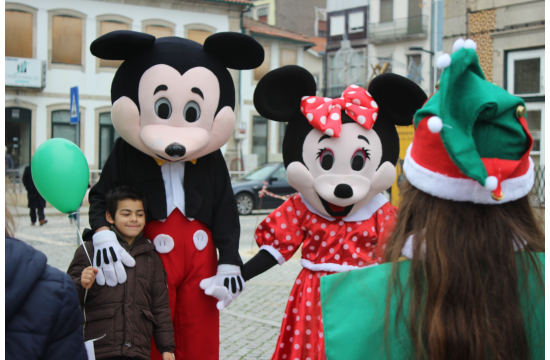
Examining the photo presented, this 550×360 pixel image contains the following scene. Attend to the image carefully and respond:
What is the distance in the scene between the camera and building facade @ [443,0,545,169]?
578 inches

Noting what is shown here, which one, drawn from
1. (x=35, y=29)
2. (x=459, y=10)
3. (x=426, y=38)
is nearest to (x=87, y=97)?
(x=35, y=29)

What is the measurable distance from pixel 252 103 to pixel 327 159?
23639 mm

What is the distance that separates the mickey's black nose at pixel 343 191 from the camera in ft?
9.74

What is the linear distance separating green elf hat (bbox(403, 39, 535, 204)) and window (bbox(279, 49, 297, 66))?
82.9 feet

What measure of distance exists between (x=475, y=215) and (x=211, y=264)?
6.21ft

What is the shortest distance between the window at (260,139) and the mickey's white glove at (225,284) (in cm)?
2326

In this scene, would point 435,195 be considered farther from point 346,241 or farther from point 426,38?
point 426,38

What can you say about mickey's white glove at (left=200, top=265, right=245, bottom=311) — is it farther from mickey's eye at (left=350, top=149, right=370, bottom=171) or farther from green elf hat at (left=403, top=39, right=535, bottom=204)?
green elf hat at (left=403, top=39, right=535, bottom=204)

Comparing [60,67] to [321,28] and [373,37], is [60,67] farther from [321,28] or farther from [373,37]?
[321,28]

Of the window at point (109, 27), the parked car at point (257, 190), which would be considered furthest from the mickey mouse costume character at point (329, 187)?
the window at point (109, 27)

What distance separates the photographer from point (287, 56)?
1051 inches

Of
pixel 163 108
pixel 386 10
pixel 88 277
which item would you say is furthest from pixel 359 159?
pixel 386 10

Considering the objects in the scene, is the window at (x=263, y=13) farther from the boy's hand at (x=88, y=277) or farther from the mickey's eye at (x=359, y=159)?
the boy's hand at (x=88, y=277)

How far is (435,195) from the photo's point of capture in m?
1.58
